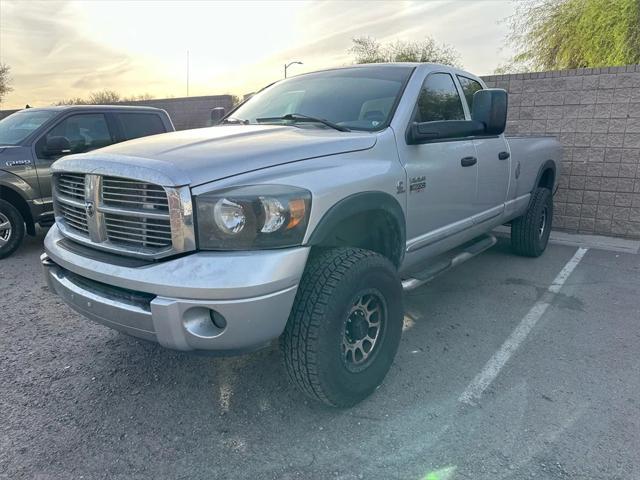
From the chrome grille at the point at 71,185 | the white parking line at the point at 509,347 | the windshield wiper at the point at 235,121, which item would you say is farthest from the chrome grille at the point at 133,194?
the white parking line at the point at 509,347

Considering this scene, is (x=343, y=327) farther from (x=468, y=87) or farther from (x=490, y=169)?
(x=468, y=87)

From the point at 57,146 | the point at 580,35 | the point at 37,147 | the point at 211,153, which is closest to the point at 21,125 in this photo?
the point at 37,147

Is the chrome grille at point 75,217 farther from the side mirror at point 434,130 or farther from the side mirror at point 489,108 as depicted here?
the side mirror at point 489,108

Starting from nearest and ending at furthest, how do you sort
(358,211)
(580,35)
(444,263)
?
1. (358,211)
2. (444,263)
3. (580,35)

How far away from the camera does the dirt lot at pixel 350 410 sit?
7.59ft

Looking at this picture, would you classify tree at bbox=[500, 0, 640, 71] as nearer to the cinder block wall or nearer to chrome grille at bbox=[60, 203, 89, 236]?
the cinder block wall

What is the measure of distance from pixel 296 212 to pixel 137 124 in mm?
5462

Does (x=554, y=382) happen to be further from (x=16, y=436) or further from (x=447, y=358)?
(x=16, y=436)

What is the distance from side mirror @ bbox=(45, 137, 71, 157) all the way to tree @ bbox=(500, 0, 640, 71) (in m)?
12.0

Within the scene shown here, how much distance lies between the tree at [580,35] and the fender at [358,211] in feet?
37.6

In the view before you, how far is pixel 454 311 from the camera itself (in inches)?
164

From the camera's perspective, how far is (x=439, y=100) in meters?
3.78

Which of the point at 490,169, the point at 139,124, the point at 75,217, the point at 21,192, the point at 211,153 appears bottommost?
the point at 21,192

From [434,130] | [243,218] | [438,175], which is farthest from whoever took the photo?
[438,175]
